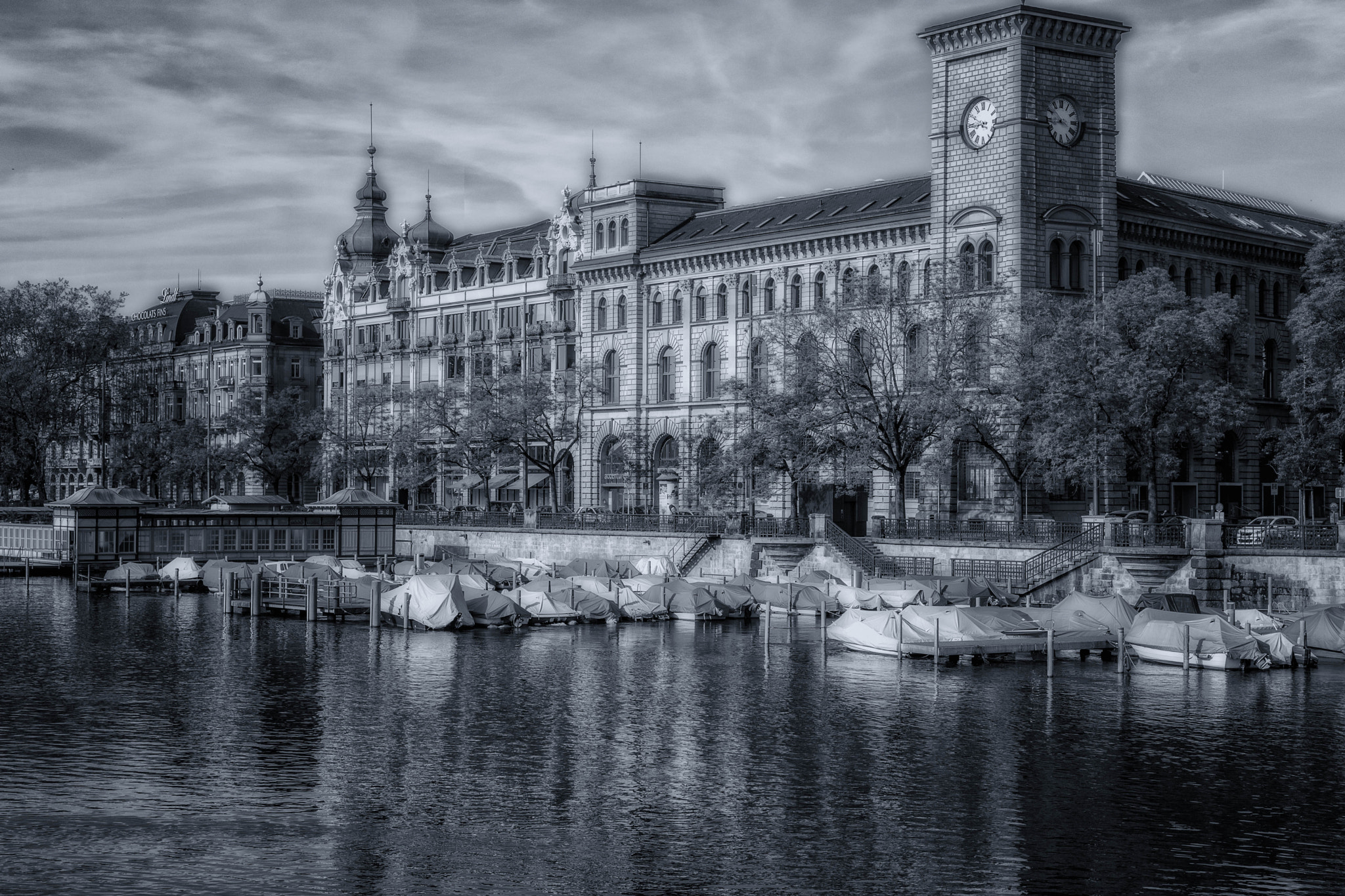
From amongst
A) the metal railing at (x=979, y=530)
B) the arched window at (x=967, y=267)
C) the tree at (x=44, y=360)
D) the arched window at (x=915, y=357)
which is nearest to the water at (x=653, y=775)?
the metal railing at (x=979, y=530)

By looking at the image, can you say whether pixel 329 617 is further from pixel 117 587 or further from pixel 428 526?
pixel 428 526

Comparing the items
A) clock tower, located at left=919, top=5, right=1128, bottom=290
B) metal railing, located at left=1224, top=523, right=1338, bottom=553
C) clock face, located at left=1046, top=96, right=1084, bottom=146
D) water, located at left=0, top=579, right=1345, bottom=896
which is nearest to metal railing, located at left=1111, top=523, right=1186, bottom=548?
metal railing, located at left=1224, top=523, right=1338, bottom=553

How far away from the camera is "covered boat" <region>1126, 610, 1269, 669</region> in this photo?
5891 centimetres

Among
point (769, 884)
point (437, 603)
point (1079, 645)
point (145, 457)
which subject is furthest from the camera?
point (145, 457)

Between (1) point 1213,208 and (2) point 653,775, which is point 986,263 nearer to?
(1) point 1213,208

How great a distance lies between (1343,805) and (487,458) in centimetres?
8032

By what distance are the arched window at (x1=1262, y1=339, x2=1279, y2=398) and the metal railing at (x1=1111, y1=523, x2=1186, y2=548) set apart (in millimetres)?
33142

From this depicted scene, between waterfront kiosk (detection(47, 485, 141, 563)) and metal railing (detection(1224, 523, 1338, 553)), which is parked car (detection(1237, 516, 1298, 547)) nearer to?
metal railing (detection(1224, 523, 1338, 553))

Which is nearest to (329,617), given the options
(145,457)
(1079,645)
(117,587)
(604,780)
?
(117,587)

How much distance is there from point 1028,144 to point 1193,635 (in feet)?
A: 120

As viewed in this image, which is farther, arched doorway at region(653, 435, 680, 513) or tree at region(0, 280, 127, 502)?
tree at region(0, 280, 127, 502)

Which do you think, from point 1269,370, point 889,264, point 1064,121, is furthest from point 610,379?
point 1269,370

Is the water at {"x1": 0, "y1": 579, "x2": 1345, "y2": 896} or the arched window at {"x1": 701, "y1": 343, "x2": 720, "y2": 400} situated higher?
the arched window at {"x1": 701, "y1": 343, "x2": 720, "y2": 400}

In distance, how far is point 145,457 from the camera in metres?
150
